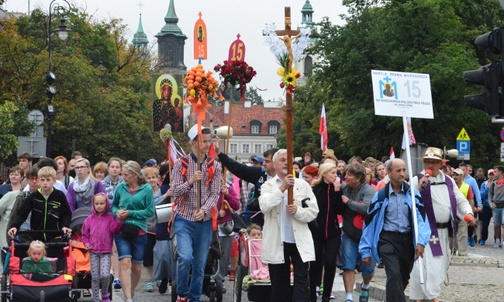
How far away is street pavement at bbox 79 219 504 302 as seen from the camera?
14891 millimetres

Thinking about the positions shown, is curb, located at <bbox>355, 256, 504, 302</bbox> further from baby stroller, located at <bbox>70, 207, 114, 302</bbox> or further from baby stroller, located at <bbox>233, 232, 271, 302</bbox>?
baby stroller, located at <bbox>70, 207, 114, 302</bbox>

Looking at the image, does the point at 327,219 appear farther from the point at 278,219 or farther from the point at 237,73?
the point at 237,73

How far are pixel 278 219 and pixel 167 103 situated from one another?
12468 mm

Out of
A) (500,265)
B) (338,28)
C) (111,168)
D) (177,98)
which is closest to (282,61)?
(111,168)

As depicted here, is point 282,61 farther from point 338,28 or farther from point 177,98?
point 338,28

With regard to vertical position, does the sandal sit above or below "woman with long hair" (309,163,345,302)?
below

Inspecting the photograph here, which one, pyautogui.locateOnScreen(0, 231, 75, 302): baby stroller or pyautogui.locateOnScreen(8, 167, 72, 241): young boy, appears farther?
pyautogui.locateOnScreen(8, 167, 72, 241): young boy

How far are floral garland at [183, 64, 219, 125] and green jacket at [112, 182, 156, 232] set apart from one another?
108cm

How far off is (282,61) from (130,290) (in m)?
3.22

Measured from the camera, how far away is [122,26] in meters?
76.3

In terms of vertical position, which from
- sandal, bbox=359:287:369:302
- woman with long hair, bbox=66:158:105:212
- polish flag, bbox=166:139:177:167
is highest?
polish flag, bbox=166:139:177:167

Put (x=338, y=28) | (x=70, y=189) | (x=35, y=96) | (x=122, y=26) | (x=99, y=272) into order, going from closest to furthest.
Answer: (x=99, y=272), (x=70, y=189), (x=35, y=96), (x=338, y=28), (x=122, y=26)

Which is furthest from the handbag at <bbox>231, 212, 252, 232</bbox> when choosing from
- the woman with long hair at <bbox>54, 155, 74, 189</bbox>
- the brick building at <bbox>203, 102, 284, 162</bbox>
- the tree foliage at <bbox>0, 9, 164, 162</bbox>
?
the brick building at <bbox>203, 102, 284, 162</bbox>

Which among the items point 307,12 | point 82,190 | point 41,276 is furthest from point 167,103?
point 307,12
